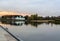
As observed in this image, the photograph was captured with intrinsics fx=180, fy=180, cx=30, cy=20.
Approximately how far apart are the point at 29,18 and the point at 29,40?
226 ft

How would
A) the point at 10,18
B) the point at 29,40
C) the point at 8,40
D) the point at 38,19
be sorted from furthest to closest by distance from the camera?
the point at 10,18, the point at 38,19, the point at 29,40, the point at 8,40

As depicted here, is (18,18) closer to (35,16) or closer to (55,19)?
(35,16)

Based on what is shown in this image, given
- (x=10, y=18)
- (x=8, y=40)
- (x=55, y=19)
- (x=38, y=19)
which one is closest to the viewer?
(x=8, y=40)

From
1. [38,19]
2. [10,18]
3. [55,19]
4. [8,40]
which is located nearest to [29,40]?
[8,40]

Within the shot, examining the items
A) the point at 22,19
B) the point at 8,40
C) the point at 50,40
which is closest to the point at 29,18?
the point at 22,19

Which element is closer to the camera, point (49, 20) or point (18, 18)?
point (49, 20)

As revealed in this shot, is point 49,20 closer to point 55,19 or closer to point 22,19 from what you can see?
point 55,19

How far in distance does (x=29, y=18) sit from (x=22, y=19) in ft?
31.1

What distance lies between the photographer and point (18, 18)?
302ft

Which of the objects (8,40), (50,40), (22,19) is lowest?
(22,19)

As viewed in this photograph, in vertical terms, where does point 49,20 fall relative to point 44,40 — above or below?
below

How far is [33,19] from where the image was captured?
8300cm

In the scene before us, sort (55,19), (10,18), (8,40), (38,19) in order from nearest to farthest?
(8,40) < (55,19) < (38,19) < (10,18)

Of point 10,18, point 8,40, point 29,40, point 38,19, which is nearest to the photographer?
point 8,40
